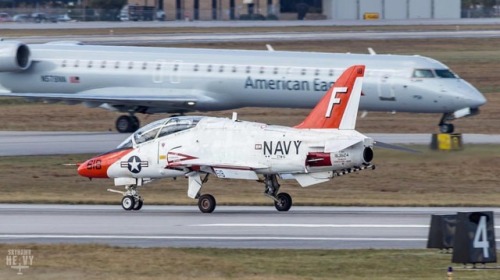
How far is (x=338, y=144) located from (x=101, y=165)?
18.9 ft

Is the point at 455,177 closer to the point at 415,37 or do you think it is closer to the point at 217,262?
the point at 217,262

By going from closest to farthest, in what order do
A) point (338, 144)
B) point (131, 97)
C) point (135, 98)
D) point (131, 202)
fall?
point (338, 144) < point (131, 202) < point (135, 98) < point (131, 97)

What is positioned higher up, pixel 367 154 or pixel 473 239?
pixel 367 154

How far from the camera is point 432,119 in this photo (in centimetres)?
5075

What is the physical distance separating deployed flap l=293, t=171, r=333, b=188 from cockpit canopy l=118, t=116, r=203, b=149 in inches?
113

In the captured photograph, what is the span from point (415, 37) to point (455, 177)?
60.8 m

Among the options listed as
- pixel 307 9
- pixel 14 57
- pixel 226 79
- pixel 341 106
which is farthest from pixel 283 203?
pixel 307 9

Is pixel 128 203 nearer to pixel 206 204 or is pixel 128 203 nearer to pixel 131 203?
pixel 131 203

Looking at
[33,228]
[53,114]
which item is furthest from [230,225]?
[53,114]

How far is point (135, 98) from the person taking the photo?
150ft

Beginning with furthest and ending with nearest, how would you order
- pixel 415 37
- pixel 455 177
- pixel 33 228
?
pixel 415 37
pixel 455 177
pixel 33 228

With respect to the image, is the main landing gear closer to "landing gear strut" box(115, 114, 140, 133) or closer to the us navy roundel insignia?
the us navy roundel insignia

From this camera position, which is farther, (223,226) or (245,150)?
(245,150)

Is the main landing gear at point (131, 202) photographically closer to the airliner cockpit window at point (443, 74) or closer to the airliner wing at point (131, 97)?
the airliner wing at point (131, 97)
